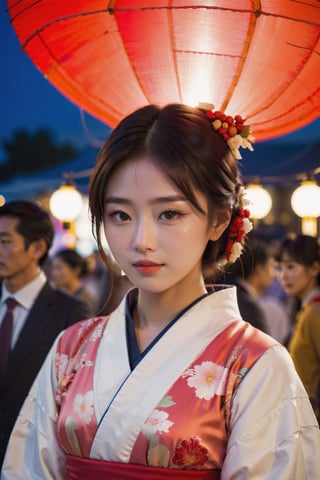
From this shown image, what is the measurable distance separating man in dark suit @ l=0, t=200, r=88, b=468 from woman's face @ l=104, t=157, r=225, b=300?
1.87 metres

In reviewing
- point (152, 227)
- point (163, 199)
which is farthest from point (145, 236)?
point (163, 199)

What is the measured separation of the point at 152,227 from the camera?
227cm

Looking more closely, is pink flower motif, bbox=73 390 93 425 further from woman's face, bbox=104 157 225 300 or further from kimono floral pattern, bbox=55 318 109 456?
woman's face, bbox=104 157 225 300

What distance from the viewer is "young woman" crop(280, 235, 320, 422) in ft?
16.5

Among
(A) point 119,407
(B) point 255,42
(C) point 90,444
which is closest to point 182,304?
(A) point 119,407

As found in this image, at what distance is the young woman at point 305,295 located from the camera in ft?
16.5

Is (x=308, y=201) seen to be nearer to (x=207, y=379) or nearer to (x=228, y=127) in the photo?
(x=228, y=127)

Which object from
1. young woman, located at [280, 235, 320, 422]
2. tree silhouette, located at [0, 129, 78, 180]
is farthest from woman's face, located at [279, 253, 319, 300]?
tree silhouette, located at [0, 129, 78, 180]

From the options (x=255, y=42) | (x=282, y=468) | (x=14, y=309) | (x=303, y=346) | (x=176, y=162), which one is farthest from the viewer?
(x=303, y=346)

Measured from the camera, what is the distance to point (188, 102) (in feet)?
9.08

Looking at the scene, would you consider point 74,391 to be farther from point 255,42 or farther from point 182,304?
point 255,42

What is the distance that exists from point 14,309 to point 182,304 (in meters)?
2.05

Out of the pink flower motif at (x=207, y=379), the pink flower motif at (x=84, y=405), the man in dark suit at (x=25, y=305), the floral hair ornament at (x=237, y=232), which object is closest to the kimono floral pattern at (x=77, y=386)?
the pink flower motif at (x=84, y=405)

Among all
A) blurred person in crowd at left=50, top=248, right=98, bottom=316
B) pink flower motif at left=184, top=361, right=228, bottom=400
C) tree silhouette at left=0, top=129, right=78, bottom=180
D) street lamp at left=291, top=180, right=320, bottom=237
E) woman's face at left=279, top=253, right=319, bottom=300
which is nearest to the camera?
pink flower motif at left=184, top=361, right=228, bottom=400
